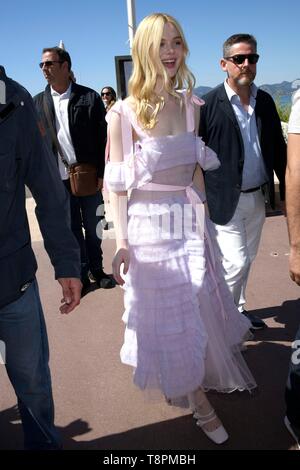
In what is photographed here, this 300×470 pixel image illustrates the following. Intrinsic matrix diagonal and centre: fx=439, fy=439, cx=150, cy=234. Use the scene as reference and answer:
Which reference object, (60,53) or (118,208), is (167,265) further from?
(60,53)

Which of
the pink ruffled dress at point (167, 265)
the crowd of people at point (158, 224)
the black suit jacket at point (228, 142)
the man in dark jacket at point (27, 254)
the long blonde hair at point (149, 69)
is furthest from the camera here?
the black suit jacket at point (228, 142)

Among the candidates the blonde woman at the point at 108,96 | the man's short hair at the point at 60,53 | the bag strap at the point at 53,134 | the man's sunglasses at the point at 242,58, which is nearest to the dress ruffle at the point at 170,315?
the man's sunglasses at the point at 242,58

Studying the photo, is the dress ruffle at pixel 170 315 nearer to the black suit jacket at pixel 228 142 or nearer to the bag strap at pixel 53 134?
the black suit jacket at pixel 228 142

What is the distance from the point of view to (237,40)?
309cm

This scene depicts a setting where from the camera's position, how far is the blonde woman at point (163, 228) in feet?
7.24

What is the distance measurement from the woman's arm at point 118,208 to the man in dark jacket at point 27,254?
0.27 m

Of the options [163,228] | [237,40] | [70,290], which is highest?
[237,40]

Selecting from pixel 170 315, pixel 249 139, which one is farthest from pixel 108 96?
pixel 170 315

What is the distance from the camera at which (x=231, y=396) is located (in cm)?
273

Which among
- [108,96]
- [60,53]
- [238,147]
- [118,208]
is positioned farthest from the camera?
[108,96]

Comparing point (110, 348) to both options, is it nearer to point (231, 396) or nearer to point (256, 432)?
point (231, 396)

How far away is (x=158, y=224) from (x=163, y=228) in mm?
33

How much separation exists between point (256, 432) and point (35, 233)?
16.0 ft

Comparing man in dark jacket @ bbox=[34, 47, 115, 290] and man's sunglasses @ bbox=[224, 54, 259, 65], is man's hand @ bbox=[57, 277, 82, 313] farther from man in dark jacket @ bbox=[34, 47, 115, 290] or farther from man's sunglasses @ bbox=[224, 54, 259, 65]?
man in dark jacket @ bbox=[34, 47, 115, 290]
